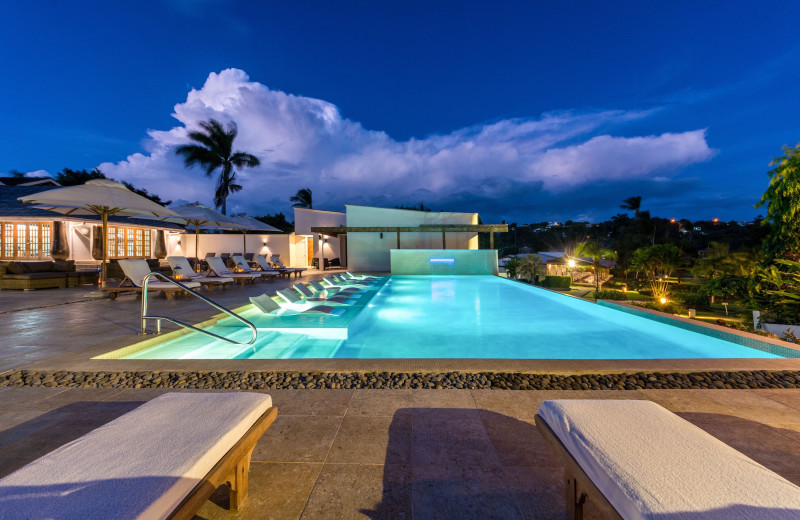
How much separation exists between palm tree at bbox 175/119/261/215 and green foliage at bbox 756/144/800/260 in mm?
22579

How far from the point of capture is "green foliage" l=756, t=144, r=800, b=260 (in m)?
4.91

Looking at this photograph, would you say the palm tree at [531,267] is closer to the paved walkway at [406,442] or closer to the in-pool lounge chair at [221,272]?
the in-pool lounge chair at [221,272]

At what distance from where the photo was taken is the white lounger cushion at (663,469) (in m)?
0.85

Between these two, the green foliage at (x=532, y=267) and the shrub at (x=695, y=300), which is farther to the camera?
the green foliage at (x=532, y=267)

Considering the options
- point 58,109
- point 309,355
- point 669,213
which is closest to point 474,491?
point 309,355

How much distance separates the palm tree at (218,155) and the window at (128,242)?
6.28 m

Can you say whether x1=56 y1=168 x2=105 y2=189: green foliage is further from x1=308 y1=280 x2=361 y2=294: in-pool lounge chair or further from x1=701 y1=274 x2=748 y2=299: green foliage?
x1=701 y1=274 x2=748 y2=299: green foliage

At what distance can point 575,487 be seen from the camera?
3.96 ft

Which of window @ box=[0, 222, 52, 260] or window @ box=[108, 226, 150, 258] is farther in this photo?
window @ box=[108, 226, 150, 258]

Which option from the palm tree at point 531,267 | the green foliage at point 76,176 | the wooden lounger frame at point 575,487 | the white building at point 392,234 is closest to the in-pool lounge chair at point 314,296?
A: the wooden lounger frame at point 575,487

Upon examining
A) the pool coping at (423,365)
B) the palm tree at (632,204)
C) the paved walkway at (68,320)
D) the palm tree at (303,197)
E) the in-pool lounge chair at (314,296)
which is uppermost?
the palm tree at (632,204)

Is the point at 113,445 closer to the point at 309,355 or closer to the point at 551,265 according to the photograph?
the point at 309,355

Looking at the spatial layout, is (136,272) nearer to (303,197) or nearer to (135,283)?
(135,283)

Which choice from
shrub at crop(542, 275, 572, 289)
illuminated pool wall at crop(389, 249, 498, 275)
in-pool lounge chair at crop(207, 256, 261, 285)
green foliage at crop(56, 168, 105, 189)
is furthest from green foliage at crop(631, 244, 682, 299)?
green foliage at crop(56, 168, 105, 189)
